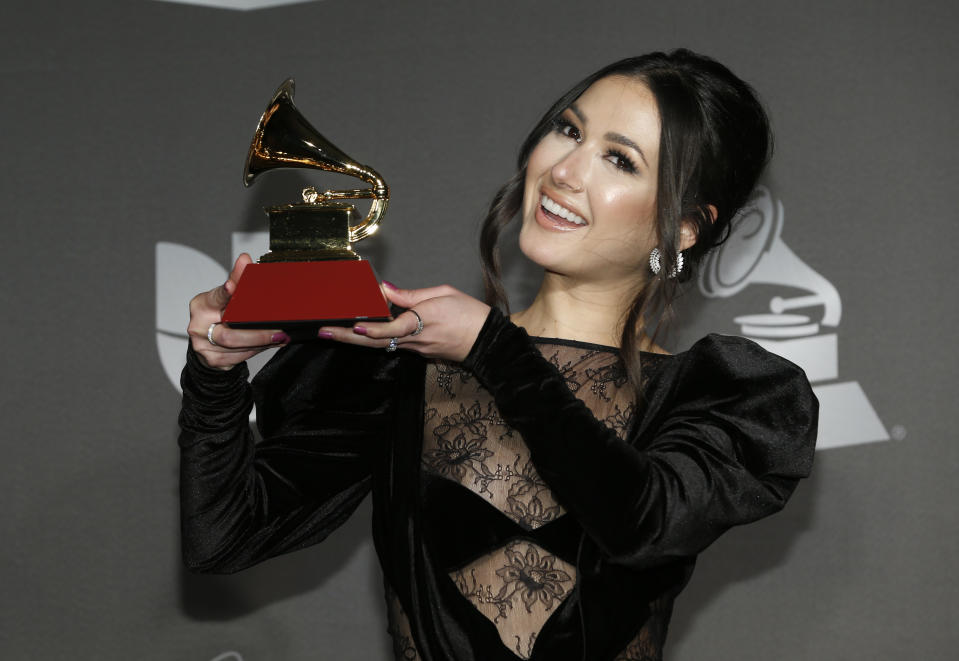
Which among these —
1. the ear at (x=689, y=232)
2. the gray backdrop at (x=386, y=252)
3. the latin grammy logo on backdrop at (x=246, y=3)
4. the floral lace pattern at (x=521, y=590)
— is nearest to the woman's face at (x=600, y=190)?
the ear at (x=689, y=232)

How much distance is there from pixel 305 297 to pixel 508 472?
47cm

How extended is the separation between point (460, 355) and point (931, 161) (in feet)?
6.90

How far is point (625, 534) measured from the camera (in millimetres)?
1270

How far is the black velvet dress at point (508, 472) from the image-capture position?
129 cm

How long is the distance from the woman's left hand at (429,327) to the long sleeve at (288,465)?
11.7 inches

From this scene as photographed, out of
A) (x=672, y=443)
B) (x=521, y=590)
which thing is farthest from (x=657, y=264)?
(x=521, y=590)

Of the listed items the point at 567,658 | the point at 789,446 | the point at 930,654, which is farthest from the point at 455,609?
the point at 930,654

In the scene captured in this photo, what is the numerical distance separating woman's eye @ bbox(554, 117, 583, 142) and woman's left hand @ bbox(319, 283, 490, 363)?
0.44 m

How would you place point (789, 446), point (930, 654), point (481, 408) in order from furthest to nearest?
1. point (930, 654)
2. point (481, 408)
3. point (789, 446)

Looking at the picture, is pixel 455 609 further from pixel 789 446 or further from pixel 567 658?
pixel 789 446

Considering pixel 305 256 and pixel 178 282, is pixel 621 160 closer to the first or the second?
pixel 305 256

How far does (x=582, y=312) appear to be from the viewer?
1.64 metres

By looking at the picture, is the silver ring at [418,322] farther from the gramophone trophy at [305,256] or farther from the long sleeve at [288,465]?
the long sleeve at [288,465]

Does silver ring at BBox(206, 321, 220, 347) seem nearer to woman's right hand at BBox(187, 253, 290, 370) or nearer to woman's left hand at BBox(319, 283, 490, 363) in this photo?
woman's right hand at BBox(187, 253, 290, 370)
